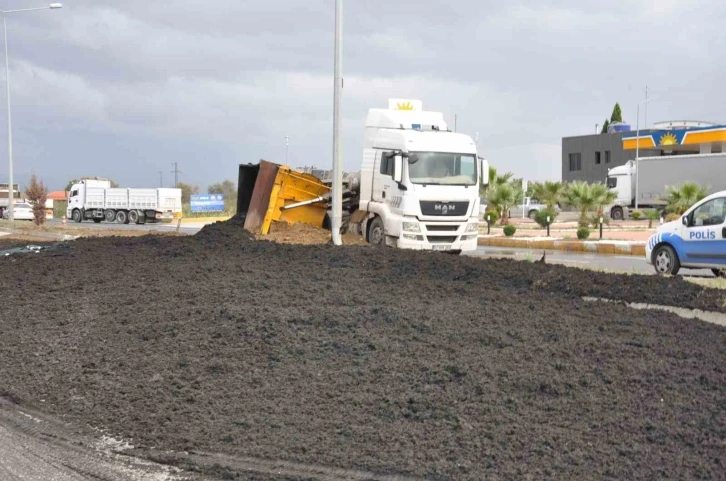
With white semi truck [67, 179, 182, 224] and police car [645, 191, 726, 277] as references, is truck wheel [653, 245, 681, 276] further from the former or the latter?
white semi truck [67, 179, 182, 224]

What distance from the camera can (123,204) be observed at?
5322 centimetres

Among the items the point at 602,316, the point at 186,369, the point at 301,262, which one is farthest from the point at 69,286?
the point at 602,316

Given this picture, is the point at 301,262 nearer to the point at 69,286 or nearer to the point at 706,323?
the point at 69,286

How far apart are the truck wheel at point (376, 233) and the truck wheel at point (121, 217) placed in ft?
125

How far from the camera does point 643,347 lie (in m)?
6.46

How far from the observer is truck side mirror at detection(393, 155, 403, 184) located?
17.0 m

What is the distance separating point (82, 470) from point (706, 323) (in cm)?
584

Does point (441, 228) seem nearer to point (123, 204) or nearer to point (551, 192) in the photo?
point (551, 192)

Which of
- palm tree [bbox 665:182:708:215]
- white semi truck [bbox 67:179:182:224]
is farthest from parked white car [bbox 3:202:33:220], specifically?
palm tree [bbox 665:182:708:215]

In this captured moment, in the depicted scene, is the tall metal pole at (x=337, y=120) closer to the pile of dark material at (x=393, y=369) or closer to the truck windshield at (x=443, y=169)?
the truck windshield at (x=443, y=169)

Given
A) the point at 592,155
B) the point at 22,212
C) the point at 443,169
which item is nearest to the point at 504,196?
the point at 443,169

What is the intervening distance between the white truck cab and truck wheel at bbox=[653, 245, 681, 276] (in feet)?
13.5

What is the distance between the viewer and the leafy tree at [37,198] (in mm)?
37219

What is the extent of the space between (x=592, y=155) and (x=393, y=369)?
228ft
